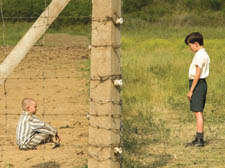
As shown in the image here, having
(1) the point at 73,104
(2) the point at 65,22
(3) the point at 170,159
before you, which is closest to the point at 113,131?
(3) the point at 170,159

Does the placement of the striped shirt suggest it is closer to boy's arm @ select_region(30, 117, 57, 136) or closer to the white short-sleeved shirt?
boy's arm @ select_region(30, 117, 57, 136)

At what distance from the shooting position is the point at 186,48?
1933cm

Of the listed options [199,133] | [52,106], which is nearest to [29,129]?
[199,133]

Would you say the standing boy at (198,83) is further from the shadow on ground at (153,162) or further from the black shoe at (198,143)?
the shadow on ground at (153,162)

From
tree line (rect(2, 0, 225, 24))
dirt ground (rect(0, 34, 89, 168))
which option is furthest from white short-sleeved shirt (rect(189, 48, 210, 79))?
tree line (rect(2, 0, 225, 24))

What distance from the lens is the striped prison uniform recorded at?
19.8ft

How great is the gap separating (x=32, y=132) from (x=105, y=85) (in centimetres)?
97

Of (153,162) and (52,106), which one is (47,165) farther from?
(52,106)

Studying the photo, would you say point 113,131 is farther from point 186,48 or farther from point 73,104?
point 186,48

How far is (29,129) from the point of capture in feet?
19.8

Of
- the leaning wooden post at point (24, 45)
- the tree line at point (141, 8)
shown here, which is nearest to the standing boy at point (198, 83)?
the leaning wooden post at point (24, 45)

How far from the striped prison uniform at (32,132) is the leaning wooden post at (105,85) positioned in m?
0.60

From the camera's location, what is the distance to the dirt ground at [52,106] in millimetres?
6832

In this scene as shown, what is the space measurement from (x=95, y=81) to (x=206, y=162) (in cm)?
182
